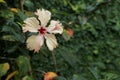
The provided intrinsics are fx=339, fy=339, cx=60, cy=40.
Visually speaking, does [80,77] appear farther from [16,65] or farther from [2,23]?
[2,23]

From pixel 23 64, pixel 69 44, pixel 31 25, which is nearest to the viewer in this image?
pixel 31 25

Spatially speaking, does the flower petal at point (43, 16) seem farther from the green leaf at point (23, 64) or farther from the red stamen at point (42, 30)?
the green leaf at point (23, 64)

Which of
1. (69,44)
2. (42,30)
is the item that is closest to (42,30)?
(42,30)

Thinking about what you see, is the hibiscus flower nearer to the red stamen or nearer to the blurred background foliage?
the red stamen

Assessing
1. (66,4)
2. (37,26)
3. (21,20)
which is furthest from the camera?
(66,4)

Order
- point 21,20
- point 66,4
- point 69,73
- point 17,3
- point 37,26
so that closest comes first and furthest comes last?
point 37,26
point 21,20
point 17,3
point 69,73
point 66,4

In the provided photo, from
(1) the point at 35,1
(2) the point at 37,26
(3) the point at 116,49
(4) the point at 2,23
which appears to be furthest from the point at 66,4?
(2) the point at 37,26

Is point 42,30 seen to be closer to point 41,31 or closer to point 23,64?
point 41,31

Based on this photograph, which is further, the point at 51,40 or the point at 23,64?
the point at 23,64
